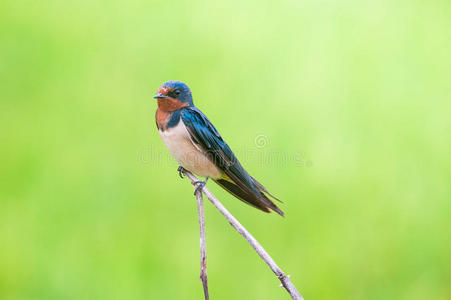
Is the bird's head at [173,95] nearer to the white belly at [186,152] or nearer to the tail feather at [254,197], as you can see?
the white belly at [186,152]

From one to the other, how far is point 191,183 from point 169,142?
285mm

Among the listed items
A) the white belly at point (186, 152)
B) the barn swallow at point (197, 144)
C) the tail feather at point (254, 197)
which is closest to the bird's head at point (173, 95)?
the barn swallow at point (197, 144)

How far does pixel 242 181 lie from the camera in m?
2.73

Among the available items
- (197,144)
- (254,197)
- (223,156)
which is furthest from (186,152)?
(254,197)

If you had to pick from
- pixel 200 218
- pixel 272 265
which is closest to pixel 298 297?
pixel 272 265

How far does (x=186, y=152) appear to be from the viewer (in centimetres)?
277

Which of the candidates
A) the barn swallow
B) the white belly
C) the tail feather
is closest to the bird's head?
the barn swallow

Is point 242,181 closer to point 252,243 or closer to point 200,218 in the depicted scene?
Answer: point 200,218

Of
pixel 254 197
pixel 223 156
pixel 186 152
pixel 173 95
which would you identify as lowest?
pixel 254 197

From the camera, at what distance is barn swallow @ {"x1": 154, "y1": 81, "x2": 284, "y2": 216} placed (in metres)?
2.71

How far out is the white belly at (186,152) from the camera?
2.73 m

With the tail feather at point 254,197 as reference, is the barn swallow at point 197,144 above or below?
above

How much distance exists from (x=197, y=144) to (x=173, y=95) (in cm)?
32

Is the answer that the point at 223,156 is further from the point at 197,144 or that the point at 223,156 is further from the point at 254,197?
the point at 254,197
